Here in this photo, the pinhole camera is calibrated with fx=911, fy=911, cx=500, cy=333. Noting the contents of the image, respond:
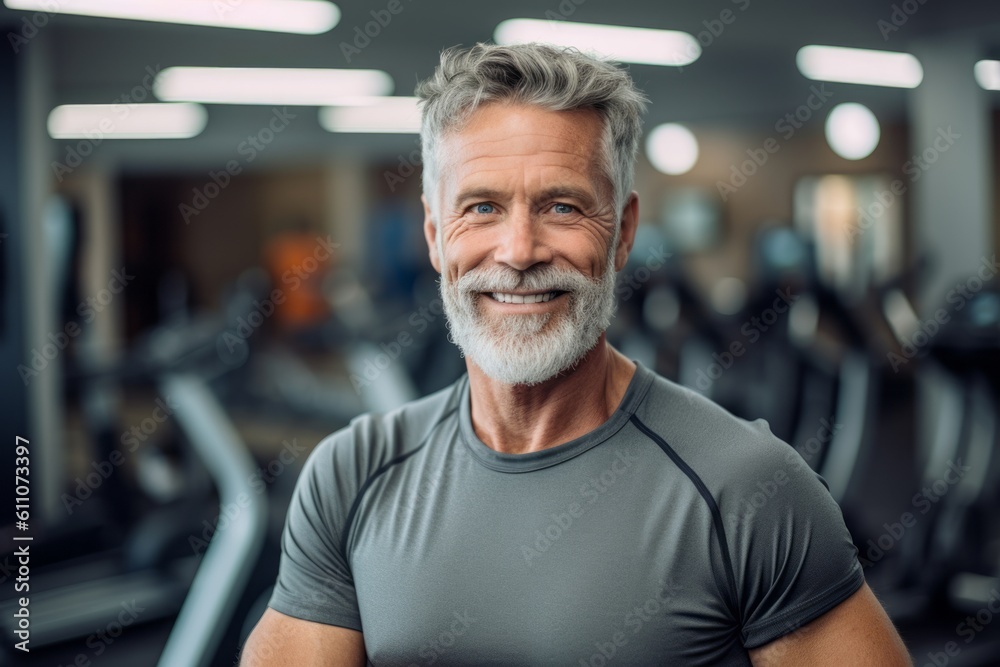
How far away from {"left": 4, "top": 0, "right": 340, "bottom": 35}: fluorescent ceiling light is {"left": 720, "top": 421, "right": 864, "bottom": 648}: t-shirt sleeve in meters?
4.42

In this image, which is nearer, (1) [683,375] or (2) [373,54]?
(1) [683,375]

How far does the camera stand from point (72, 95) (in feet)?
25.5

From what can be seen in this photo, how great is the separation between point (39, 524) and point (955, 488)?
4.16m

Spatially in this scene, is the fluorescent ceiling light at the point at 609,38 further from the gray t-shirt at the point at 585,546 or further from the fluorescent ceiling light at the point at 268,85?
the gray t-shirt at the point at 585,546

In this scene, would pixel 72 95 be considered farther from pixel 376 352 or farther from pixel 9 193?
pixel 376 352

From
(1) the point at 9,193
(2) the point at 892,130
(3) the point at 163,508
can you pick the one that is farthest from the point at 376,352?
(2) the point at 892,130

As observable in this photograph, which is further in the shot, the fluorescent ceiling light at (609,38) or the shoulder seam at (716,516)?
the fluorescent ceiling light at (609,38)

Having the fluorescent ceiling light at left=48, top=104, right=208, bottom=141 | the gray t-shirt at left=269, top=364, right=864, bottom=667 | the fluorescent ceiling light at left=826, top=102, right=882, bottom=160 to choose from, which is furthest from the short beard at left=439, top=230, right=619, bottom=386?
the fluorescent ceiling light at left=48, top=104, right=208, bottom=141

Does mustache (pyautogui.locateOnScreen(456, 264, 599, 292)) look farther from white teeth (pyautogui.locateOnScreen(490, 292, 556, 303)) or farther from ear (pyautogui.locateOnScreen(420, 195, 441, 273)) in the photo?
ear (pyautogui.locateOnScreen(420, 195, 441, 273))

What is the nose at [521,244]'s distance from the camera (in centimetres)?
114

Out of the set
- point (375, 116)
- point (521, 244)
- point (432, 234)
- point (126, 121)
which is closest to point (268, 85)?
point (375, 116)

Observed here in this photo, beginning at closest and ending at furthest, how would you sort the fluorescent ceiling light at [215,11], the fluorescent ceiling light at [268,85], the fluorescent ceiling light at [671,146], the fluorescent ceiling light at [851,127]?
the fluorescent ceiling light at [215,11]
the fluorescent ceiling light at [268,85]
the fluorescent ceiling light at [851,127]
the fluorescent ceiling light at [671,146]

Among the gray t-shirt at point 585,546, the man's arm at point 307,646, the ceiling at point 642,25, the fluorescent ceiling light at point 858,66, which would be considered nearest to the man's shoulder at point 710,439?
the gray t-shirt at point 585,546

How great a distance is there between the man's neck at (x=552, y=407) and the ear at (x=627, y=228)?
12 cm
